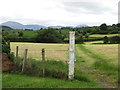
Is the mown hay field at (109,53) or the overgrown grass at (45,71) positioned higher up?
the overgrown grass at (45,71)

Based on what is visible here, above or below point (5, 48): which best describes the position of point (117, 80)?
below

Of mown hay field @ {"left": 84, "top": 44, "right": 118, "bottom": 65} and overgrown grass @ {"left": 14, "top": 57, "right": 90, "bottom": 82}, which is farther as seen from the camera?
mown hay field @ {"left": 84, "top": 44, "right": 118, "bottom": 65}

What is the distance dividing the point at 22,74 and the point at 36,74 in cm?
80

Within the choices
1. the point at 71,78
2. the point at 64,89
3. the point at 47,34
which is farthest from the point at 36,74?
the point at 47,34

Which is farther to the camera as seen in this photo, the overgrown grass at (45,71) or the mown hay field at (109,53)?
the mown hay field at (109,53)

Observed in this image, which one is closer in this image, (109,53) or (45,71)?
(45,71)

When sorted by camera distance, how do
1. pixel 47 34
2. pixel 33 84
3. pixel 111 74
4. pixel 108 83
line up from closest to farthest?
pixel 33 84 < pixel 108 83 < pixel 111 74 < pixel 47 34

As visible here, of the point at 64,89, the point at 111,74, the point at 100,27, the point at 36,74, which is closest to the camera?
the point at 64,89

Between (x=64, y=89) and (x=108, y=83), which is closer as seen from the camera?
(x=64, y=89)

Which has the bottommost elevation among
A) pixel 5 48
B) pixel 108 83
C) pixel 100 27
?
pixel 108 83

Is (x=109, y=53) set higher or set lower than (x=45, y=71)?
lower

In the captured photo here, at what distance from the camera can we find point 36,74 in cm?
830

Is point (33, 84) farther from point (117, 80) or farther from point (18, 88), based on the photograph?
point (117, 80)

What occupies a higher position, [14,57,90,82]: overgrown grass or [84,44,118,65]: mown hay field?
[14,57,90,82]: overgrown grass
